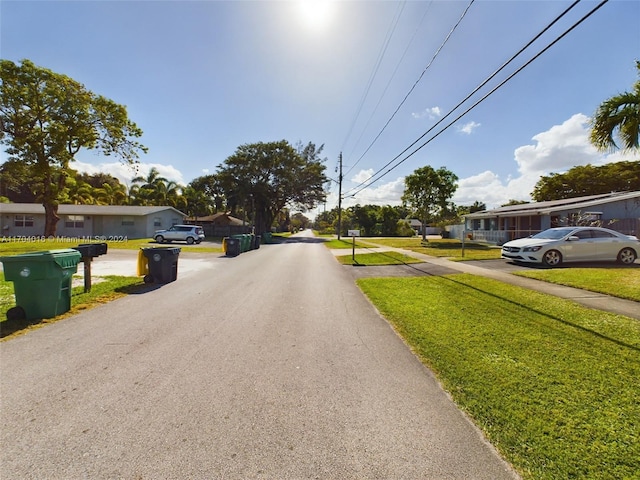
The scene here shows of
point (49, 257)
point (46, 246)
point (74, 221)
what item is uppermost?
point (74, 221)

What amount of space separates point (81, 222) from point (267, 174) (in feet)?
74.5

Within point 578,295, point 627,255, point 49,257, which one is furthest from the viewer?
point 627,255

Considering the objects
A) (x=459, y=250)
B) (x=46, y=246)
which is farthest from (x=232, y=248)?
(x=459, y=250)

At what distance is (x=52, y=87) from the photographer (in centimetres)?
2091

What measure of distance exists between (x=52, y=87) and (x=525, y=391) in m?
30.5

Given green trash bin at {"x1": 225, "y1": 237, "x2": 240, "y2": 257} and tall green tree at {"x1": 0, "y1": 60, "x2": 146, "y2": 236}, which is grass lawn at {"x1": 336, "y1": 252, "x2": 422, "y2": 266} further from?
tall green tree at {"x1": 0, "y1": 60, "x2": 146, "y2": 236}

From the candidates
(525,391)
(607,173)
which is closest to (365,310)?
(525,391)

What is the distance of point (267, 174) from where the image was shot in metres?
42.4

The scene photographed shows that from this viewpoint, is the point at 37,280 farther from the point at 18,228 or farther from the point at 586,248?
the point at 18,228

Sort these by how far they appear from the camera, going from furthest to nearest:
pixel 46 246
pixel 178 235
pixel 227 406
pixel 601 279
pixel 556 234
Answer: pixel 178 235
pixel 46 246
pixel 556 234
pixel 601 279
pixel 227 406

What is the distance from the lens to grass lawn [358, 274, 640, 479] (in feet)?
7.04

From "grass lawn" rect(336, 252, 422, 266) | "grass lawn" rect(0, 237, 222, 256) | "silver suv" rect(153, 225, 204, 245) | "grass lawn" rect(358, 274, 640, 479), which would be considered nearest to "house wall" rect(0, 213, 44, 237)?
"grass lawn" rect(0, 237, 222, 256)

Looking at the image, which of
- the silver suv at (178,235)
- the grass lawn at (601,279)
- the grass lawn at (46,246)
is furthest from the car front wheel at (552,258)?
the silver suv at (178,235)

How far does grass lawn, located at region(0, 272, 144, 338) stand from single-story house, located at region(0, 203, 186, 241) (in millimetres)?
27346
